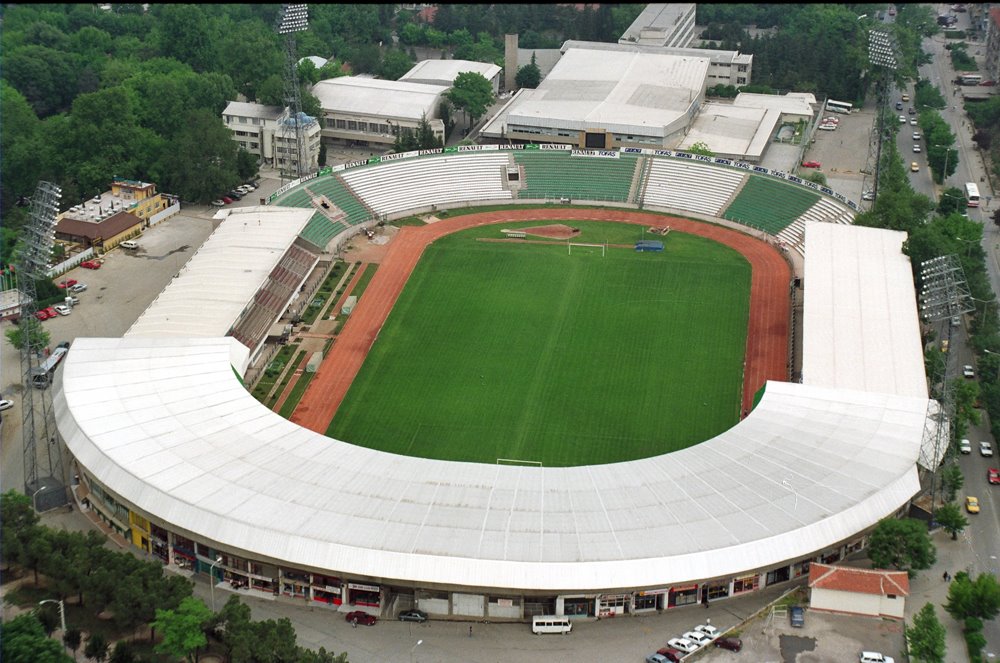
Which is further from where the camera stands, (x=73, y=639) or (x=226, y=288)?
(x=226, y=288)

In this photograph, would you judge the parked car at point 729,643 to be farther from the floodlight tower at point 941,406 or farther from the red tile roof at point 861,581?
the floodlight tower at point 941,406

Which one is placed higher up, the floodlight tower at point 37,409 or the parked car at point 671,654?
the floodlight tower at point 37,409

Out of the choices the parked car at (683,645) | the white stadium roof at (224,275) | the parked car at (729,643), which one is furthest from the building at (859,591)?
the white stadium roof at (224,275)

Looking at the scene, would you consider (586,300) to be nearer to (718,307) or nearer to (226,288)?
(718,307)

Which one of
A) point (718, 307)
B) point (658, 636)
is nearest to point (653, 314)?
point (718, 307)

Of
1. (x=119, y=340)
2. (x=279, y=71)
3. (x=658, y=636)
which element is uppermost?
(x=279, y=71)

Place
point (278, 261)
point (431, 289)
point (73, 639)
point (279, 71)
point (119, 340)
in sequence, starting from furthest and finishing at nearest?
point (279, 71) < point (431, 289) < point (278, 261) < point (119, 340) < point (73, 639)
